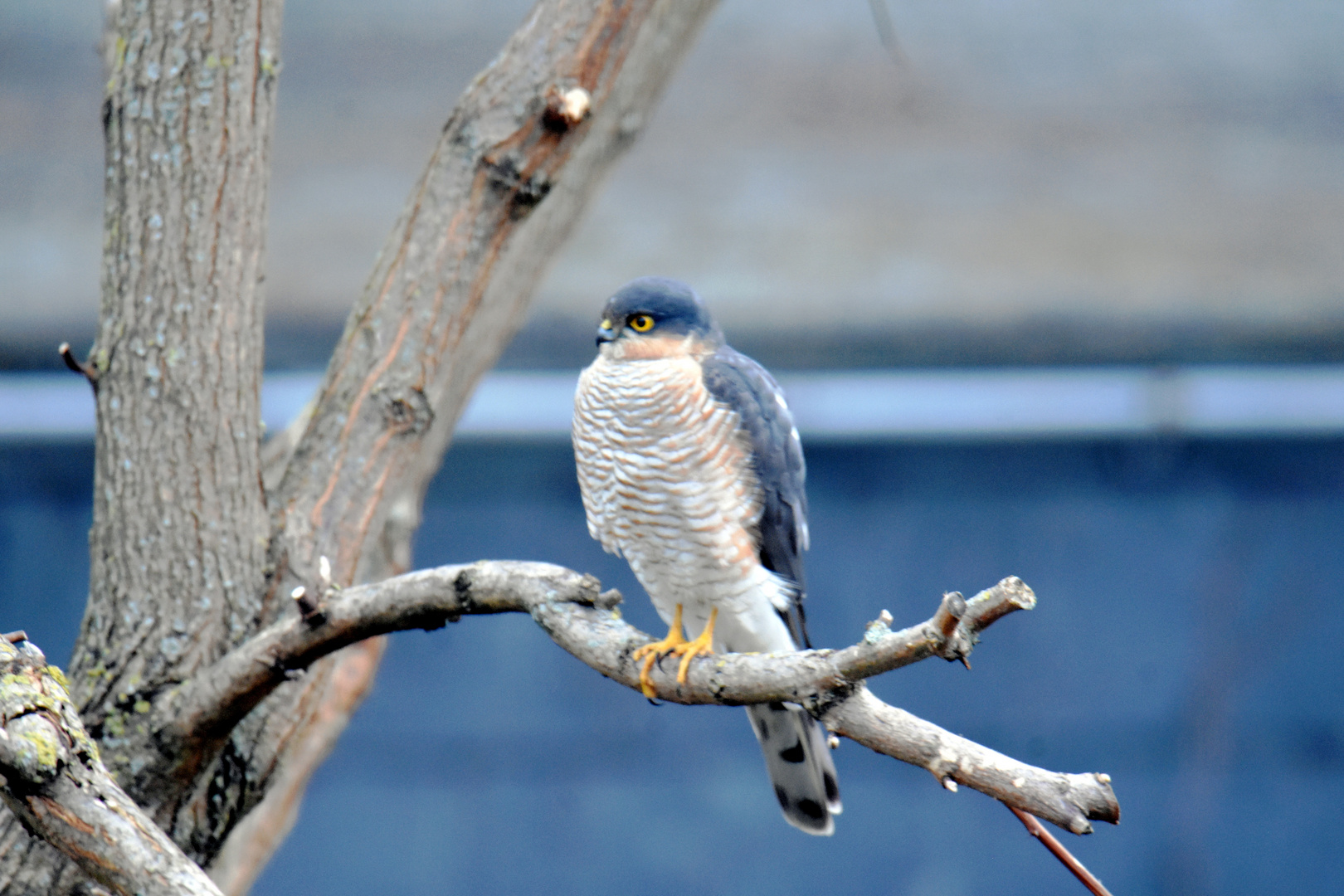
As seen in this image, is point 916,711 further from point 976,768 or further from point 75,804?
point 75,804

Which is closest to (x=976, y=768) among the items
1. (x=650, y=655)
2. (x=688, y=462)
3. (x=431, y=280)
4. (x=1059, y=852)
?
(x=1059, y=852)

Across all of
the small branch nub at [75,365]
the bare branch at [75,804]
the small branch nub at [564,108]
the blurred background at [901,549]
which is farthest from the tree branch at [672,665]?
the blurred background at [901,549]

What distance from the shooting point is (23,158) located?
457 centimetres

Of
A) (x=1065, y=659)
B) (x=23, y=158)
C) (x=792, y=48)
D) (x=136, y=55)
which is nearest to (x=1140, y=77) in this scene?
(x=792, y=48)

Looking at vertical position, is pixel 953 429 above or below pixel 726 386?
above

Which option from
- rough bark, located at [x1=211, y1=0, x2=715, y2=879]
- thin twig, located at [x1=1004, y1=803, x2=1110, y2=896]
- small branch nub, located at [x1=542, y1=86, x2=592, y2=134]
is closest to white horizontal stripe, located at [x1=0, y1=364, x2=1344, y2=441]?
rough bark, located at [x1=211, y1=0, x2=715, y2=879]

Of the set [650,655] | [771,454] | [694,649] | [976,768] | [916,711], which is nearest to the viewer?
[976,768]

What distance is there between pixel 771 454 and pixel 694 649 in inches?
13.8

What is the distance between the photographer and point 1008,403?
432cm

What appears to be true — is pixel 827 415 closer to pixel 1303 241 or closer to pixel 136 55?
pixel 1303 241

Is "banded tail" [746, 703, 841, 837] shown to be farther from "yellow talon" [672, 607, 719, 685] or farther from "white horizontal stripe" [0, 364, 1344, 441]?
"white horizontal stripe" [0, 364, 1344, 441]

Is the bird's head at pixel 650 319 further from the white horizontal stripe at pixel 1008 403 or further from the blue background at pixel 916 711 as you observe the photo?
the blue background at pixel 916 711

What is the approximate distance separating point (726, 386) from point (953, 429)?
2700mm

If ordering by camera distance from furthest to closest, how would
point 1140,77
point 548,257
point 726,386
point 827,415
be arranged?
point 1140,77 → point 827,415 → point 548,257 → point 726,386
